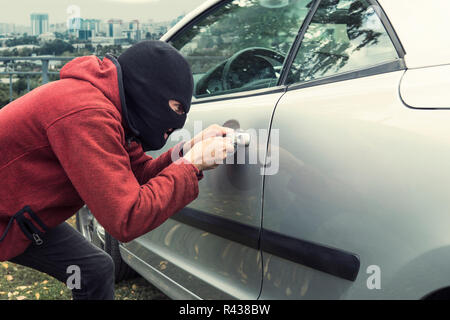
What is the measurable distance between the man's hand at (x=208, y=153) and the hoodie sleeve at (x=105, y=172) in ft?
0.50

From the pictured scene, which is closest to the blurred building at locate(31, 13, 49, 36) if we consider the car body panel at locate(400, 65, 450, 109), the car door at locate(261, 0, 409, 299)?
the car door at locate(261, 0, 409, 299)

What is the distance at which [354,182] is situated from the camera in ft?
4.39

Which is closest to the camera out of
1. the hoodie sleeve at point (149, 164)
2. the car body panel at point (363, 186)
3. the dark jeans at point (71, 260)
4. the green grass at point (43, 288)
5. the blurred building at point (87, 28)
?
the car body panel at point (363, 186)

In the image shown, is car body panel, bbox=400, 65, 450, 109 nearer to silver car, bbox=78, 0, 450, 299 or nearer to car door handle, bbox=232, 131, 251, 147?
silver car, bbox=78, 0, 450, 299

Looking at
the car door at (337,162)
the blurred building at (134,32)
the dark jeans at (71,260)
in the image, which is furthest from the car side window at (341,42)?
the blurred building at (134,32)

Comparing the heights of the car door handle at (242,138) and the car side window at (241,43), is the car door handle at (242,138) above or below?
below

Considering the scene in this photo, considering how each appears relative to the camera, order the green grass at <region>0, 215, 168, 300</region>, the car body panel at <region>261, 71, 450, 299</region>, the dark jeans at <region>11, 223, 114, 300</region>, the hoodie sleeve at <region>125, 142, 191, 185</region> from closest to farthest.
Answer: the car body panel at <region>261, 71, 450, 299</region>, the dark jeans at <region>11, 223, 114, 300</region>, the hoodie sleeve at <region>125, 142, 191, 185</region>, the green grass at <region>0, 215, 168, 300</region>

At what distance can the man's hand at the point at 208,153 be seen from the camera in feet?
4.87

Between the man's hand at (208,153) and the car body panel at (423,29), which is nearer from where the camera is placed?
the car body panel at (423,29)

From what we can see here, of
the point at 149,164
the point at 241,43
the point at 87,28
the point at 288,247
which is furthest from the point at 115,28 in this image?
the point at 288,247

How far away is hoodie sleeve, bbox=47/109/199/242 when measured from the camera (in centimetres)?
126

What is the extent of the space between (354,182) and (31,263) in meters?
1.13

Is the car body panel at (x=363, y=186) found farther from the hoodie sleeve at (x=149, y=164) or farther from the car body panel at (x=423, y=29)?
the hoodie sleeve at (x=149, y=164)

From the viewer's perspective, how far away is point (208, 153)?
4.88 ft
